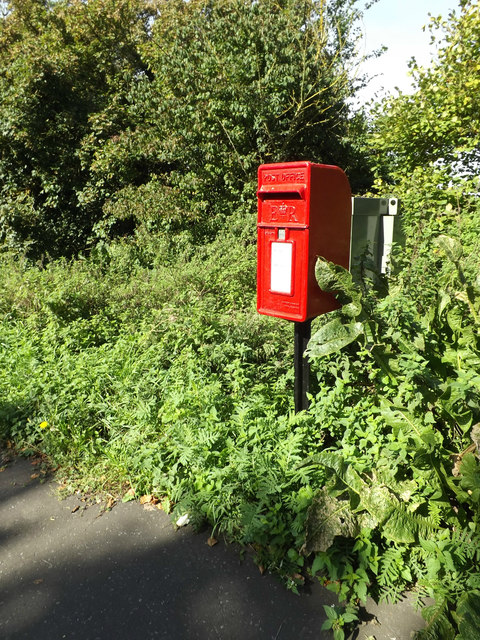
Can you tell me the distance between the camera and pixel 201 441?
9.56 feet

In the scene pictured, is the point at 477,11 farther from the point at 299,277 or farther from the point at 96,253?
the point at 96,253

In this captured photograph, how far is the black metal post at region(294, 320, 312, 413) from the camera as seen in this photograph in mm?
2944

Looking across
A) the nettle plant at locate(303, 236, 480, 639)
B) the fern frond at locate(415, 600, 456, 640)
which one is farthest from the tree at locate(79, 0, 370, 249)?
the fern frond at locate(415, 600, 456, 640)

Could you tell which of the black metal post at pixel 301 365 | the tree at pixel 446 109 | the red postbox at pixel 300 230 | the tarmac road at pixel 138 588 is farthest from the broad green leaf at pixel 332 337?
the tree at pixel 446 109

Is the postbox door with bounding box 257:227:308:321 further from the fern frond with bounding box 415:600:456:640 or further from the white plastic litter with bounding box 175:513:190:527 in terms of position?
the fern frond with bounding box 415:600:456:640

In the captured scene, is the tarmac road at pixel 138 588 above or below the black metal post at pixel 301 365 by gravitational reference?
below

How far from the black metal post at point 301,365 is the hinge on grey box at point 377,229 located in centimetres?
155

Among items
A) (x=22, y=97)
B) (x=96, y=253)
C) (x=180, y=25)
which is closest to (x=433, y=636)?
(x=96, y=253)

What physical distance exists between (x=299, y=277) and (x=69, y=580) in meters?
2.07

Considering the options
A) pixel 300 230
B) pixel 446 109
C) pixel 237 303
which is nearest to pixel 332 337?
pixel 300 230

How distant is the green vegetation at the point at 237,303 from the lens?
7.83 feet

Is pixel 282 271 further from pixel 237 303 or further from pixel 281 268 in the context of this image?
pixel 237 303

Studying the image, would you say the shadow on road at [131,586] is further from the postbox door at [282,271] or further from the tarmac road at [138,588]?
the postbox door at [282,271]

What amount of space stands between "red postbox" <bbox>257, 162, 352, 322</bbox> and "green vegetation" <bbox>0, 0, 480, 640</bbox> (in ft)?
0.74
